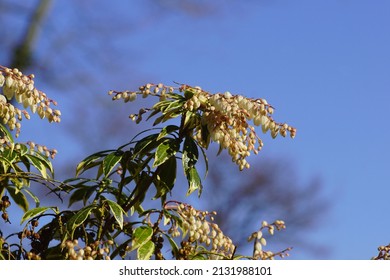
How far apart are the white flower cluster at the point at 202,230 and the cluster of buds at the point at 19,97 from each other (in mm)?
419

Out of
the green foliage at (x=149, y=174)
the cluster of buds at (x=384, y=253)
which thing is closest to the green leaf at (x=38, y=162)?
the green foliage at (x=149, y=174)

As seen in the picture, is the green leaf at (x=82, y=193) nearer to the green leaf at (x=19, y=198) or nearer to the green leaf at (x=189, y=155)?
the green leaf at (x=19, y=198)

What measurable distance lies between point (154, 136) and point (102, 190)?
20 cm

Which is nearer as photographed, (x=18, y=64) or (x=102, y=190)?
(x=102, y=190)

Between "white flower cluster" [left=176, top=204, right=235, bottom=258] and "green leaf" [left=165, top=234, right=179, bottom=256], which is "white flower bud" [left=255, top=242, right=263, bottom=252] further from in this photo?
"green leaf" [left=165, top=234, right=179, bottom=256]

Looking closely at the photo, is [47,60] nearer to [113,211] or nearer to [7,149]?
[7,149]

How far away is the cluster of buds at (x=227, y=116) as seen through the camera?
6.28 feet

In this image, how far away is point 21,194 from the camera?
84.6 inches

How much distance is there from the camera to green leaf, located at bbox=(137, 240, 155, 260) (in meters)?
1.80

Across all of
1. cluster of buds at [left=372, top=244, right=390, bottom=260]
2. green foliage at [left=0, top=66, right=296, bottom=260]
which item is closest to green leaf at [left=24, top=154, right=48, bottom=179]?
green foliage at [left=0, top=66, right=296, bottom=260]

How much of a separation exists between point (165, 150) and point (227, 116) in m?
0.18

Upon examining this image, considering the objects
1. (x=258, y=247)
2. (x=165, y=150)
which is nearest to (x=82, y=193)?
(x=165, y=150)

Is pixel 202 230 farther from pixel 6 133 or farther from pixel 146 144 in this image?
pixel 6 133
